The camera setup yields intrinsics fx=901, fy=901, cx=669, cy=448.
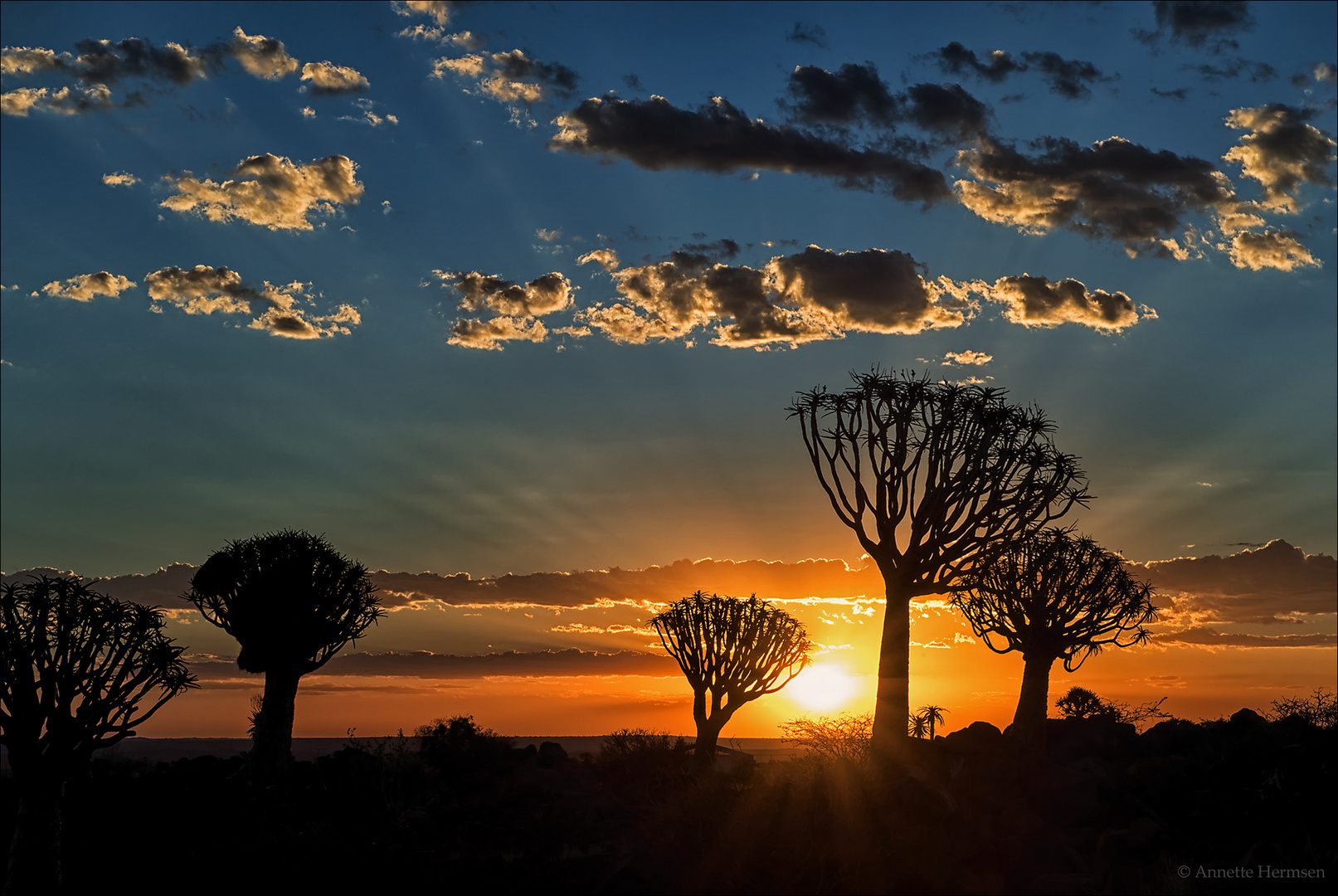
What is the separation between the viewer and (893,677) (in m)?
20.3

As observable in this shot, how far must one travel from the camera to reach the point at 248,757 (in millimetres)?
22859

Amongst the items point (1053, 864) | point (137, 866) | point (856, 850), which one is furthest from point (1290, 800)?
point (137, 866)

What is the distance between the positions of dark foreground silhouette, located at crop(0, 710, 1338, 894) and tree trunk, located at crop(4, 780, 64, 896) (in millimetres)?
752

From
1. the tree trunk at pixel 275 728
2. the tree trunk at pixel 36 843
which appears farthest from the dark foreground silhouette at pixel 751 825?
the tree trunk at pixel 36 843

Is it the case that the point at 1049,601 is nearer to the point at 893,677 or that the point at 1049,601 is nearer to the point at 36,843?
the point at 893,677

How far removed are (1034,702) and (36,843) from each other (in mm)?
23446

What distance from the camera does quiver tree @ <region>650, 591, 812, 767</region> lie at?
1192 inches

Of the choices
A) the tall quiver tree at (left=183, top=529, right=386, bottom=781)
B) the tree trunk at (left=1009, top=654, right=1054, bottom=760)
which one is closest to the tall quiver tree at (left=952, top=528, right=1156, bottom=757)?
the tree trunk at (left=1009, top=654, right=1054, bottom=760)

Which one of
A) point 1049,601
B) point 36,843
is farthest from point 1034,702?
point 36,843

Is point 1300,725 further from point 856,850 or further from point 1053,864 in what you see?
point 856,850

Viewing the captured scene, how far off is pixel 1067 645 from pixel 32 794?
24.9 metres

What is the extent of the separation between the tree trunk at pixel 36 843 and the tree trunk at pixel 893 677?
15378 millimetres

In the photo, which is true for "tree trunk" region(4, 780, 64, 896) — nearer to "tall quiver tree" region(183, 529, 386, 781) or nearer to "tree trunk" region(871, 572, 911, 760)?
"tall quiver tree" region(183, 529, 386, 781)

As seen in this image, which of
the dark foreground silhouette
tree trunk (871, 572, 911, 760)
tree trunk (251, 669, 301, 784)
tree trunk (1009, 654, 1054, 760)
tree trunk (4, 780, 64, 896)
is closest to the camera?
tree trunk (4, 780, 64, 896)
